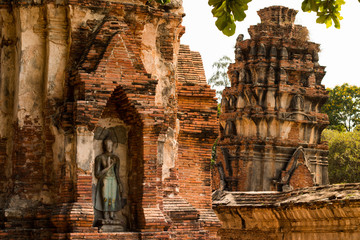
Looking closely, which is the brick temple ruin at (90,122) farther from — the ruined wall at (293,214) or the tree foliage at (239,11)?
the tree foliage at (239,11)

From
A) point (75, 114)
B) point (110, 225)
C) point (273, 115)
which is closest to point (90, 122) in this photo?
point (75, 114)

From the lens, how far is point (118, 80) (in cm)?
1134

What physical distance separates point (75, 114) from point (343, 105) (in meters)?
38.0

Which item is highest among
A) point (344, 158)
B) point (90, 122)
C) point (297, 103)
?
point (297, 103)

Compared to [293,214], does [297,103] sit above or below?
above

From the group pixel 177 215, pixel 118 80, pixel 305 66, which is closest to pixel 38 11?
pixel 118 80

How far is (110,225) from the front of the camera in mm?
11258

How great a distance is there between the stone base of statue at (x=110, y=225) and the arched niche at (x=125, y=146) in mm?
52

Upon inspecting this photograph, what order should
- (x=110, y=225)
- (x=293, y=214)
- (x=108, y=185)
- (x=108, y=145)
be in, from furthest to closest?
(x=293, y=214) < (x=108, y=145) < (x=108, y=185) < (x=110, y=225)

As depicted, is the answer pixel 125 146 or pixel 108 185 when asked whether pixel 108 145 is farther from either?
pixel 108 185

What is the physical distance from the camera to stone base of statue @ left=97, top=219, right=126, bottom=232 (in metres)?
11.2

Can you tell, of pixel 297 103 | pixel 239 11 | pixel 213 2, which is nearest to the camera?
pixel 239 11

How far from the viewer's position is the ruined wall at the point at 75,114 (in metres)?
11.1

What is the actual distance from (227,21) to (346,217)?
8.02m
